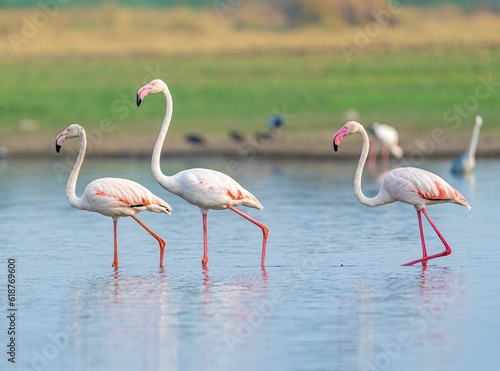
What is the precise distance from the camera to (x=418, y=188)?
40.3ft

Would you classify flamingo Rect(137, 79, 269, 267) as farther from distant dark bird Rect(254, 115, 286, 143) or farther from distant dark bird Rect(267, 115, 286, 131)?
distant dark bird Rect(267, 115, 286, 131)

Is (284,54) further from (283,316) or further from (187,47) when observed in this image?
(283,316)

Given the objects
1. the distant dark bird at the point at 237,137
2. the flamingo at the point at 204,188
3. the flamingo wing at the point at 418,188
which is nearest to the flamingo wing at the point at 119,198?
the flamingo at the point at 204,188

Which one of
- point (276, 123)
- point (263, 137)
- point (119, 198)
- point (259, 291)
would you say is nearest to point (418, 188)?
point (259, 291)

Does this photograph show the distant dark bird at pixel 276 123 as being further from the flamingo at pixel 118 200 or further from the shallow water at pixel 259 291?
the flamingo at pixel 118 200

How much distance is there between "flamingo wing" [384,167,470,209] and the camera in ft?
40.3

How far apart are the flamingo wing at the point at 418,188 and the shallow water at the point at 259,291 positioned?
586mm

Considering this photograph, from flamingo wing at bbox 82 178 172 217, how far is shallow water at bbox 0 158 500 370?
0.54m

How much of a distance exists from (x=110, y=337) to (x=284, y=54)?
4350 cm

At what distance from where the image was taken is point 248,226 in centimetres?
1526

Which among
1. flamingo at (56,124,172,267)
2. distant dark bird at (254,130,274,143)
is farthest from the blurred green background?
flamingo at (56,124,172,267)

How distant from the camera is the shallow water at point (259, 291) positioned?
8.71 metres

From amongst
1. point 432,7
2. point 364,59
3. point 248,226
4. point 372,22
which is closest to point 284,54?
point 364,59

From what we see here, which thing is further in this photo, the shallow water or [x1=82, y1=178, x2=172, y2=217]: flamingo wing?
[x1=82, y1=178, x2=172, y2=217]: flamingo wing
